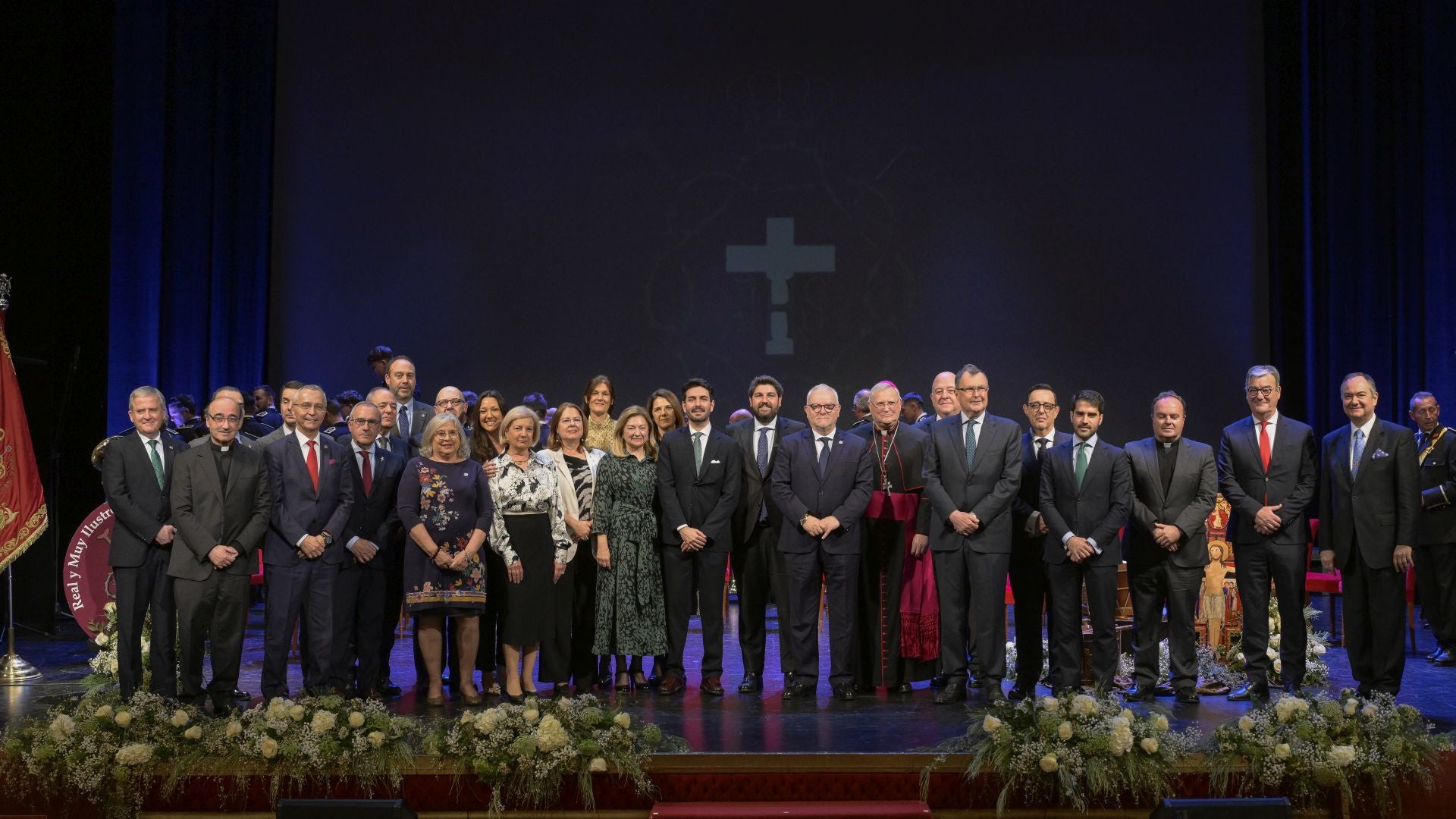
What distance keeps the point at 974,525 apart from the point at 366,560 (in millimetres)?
2673

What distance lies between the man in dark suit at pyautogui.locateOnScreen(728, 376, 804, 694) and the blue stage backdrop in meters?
3.50

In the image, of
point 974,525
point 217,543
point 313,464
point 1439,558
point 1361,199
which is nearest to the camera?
point 217,543

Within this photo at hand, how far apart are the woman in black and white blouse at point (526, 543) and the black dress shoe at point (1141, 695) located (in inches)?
98.1

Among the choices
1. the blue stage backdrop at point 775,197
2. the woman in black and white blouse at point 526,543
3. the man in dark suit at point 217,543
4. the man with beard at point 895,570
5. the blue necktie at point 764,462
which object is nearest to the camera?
the man in dark suit at point 217,543

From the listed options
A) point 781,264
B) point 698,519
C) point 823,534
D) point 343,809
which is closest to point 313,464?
point 698,519

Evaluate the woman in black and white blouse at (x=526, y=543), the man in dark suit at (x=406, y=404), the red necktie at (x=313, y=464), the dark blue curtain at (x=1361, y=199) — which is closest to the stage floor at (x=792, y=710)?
the woman in black and white blouse at (x=526, y=543)

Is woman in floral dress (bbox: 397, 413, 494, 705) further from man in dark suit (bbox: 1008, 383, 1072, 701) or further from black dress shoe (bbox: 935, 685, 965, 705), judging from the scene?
man in dark suit (bbox: 1008, 383, 1072, 701)

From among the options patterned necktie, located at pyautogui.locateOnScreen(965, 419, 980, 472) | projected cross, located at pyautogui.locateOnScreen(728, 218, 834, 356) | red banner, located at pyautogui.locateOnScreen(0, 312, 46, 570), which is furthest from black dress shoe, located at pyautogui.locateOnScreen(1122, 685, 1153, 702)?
red banner, located at pyautogui.locateOnScreen(0, 312, 46, 570)

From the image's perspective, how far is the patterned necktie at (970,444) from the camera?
5590 mm

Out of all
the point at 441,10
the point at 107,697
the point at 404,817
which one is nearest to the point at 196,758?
the point at 107,697

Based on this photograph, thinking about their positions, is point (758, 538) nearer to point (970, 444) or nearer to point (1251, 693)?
point (970, 444)

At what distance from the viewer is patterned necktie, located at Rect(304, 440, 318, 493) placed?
5.37 metres

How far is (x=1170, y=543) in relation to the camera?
539 cm

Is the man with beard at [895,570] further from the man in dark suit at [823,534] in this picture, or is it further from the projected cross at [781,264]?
the projected cross at [781,264]
